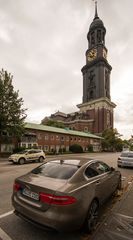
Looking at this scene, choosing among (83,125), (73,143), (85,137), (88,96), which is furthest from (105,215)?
(88,96)

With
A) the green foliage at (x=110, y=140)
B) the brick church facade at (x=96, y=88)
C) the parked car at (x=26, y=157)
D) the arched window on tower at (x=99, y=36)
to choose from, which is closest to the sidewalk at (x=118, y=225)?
the parked car at (x=26, y=157)

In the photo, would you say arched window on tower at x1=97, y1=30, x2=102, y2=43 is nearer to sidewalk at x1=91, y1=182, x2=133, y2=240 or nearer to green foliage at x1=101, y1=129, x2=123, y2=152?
green foliage at x1=101, y1=129, x2=123, y2=152

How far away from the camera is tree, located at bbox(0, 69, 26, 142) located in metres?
25.5

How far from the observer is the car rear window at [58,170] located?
378 cm

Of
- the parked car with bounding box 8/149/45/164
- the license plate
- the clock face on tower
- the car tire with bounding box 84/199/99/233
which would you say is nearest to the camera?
the license plate

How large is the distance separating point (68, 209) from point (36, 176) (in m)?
1.22

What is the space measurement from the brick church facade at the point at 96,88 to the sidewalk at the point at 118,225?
2797 inches

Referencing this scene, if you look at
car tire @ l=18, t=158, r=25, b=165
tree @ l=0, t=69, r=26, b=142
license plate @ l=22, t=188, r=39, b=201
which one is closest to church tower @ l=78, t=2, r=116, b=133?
tree @ l=0, t=69, r=26, b=142

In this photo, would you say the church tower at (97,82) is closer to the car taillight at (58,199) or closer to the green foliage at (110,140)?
the green foliage at (110,140)

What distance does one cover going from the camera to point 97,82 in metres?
77.9

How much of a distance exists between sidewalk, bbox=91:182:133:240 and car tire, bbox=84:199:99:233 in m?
0.13

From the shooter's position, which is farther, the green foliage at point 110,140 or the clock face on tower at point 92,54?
the clock face on tower at point 92,54

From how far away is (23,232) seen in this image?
130 inches

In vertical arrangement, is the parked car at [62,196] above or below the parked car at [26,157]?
above
